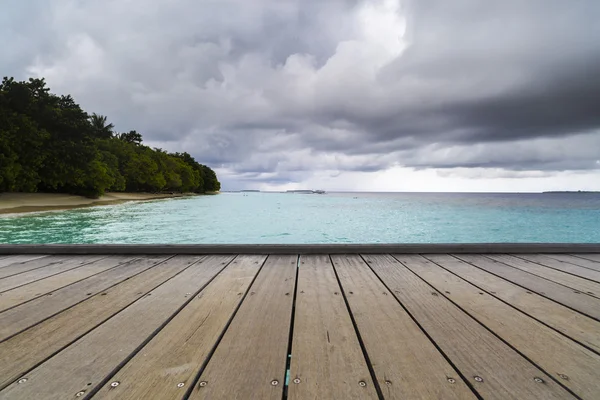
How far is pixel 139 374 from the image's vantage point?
1011 millimetres

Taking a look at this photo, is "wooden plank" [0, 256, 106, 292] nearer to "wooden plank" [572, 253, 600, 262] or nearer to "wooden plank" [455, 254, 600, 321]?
"wooden plank" [455, 254, 600, 321]

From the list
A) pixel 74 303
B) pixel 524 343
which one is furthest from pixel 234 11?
pixel 524 343

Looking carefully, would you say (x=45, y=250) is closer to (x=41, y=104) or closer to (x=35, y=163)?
(x=35, y=163)

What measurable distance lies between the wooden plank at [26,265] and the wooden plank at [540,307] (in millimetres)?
3264

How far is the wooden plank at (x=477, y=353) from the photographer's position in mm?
940

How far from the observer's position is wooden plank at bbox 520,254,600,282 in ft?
7.27

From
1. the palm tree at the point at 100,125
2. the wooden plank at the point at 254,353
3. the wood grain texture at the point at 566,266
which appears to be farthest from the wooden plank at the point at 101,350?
the palm tree at the point at 100,125

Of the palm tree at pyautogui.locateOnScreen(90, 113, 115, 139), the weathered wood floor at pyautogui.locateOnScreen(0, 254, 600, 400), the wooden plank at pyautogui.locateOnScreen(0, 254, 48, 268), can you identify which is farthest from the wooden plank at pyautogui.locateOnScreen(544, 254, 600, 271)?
the palm tree at pyautogui.locateOnScreen(90, 113, 115, 139)

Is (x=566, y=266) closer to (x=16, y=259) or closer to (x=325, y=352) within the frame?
(x=325, y=352)

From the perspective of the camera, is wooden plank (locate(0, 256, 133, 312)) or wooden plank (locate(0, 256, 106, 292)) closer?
wooden plank (locate(0, 256, 133, 312))

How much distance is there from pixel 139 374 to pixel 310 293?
3.24ft

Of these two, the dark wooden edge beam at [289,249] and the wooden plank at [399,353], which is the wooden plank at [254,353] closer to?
the wooden plank at [399,353]

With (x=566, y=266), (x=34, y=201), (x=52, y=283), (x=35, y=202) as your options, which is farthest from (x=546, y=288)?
(x=34, y=201)

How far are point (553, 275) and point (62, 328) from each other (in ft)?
9.79
